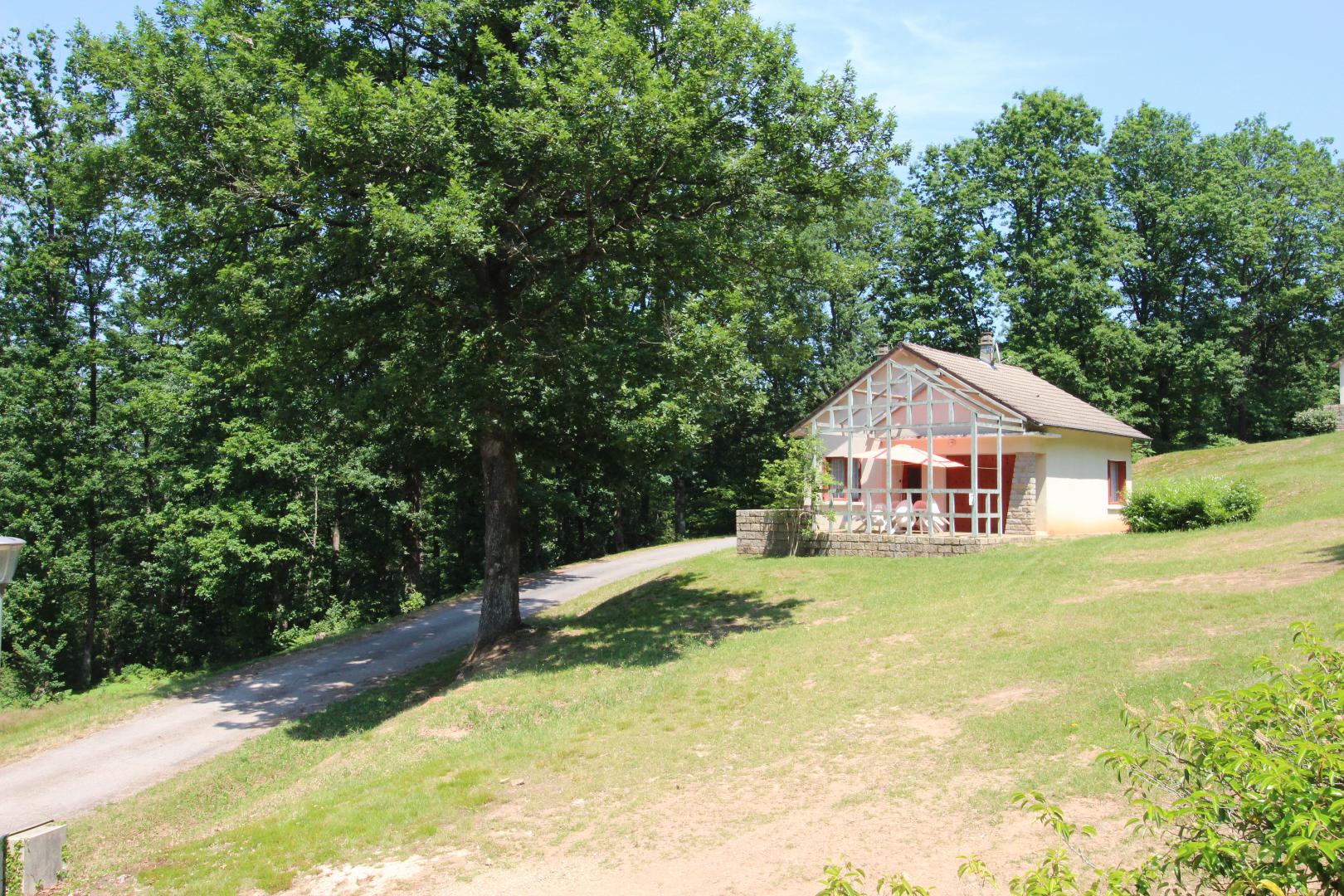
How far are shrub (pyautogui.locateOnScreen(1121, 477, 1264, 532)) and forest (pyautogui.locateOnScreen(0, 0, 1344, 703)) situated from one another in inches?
370

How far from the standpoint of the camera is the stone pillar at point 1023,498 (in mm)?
22500

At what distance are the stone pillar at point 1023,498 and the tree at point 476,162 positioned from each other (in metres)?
10.5

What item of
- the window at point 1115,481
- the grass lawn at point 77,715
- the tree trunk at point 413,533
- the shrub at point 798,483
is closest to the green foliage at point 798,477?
the shrub at point 798,483

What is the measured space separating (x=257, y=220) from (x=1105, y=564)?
1628cm

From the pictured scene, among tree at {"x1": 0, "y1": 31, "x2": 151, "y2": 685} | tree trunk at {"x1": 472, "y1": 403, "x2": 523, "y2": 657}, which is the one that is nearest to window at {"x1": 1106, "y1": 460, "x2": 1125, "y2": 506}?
tree trunk at {"x1": 472, "y1": 403, "x2": 523, "y2": 657}

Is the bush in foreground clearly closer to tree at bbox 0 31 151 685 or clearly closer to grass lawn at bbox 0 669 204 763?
grass lawn at bbox 0 669 204 763

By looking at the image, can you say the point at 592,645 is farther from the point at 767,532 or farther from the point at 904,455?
the point at 904,455

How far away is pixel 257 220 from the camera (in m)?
14.6

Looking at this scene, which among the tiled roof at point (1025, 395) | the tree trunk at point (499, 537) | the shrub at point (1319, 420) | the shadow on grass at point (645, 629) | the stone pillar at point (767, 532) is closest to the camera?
the shadow on grass at point (645, 629)

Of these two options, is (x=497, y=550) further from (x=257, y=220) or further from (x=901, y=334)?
(x=901, y=334)

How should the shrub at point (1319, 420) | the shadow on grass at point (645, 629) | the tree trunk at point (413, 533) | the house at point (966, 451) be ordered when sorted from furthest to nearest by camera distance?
1. the shrub at point (1319, 420)
2. the tree trunk at point (413, 533)
3. the house at point (966, 451)
4. the shadow on grass at point (645, 629)

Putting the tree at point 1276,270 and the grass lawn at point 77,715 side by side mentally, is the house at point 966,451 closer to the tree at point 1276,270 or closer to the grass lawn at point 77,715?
the grass lawn at point 77,715

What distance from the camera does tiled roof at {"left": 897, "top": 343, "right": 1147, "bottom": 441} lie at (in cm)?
2256

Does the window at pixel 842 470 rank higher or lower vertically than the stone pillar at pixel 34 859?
higher
